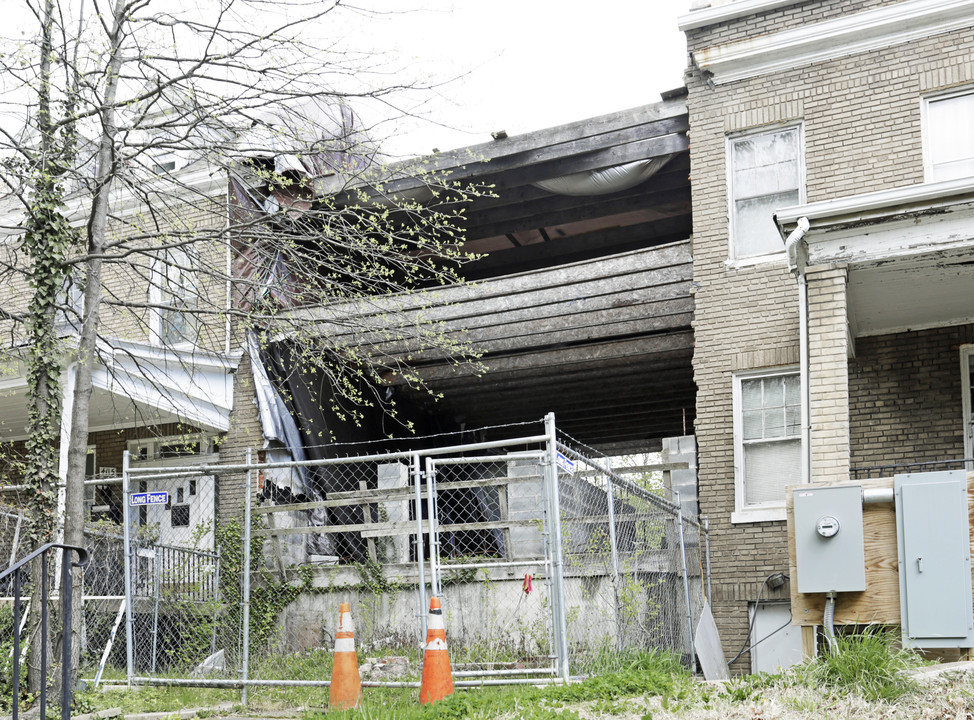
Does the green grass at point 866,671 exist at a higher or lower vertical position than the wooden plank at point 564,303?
lower

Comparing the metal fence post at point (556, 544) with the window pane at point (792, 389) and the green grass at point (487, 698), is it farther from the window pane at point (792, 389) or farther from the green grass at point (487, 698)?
the window pane at point (792, 389)

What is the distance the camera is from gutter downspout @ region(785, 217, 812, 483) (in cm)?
817

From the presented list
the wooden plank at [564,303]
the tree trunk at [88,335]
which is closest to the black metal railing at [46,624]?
the tree trunk at [88,335]

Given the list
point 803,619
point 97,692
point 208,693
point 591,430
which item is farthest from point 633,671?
point 591,430

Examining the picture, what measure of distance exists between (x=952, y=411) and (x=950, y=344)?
0.78 metres

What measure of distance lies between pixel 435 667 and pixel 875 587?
332 centimetres

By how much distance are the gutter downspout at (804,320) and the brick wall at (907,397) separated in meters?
2.75

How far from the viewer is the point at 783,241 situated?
10.4m

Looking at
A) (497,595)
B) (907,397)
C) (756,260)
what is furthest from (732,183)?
(497,595)

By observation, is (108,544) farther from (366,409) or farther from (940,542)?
(940,542)

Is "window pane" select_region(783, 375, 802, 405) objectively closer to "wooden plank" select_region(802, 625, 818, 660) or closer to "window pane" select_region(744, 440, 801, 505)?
"window pane" select_region(744, 440, 801, 505)

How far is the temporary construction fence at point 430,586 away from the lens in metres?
8.23

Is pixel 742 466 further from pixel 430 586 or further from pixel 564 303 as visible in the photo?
pixel 430 586

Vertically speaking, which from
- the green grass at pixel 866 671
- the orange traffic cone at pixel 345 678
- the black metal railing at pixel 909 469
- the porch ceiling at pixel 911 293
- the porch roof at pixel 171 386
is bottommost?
the orange traffic cone at pixel 345 678
